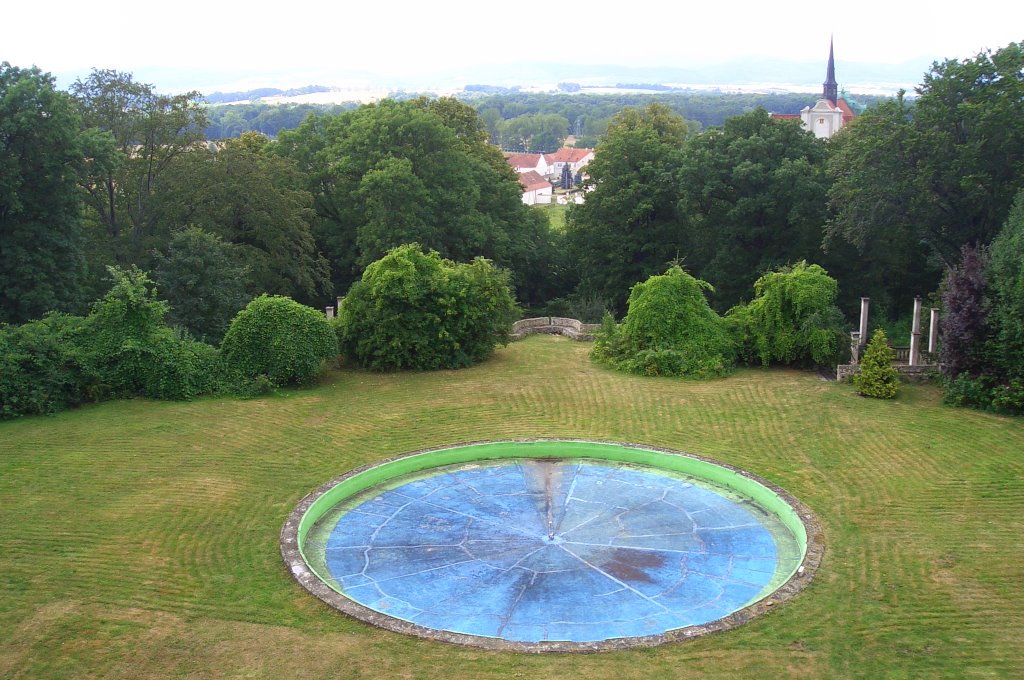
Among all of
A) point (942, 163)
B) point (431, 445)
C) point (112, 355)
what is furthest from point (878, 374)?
point (112, 355)

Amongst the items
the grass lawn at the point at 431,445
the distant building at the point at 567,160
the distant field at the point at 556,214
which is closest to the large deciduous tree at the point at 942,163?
A: the grass lawn at the point at 431,445

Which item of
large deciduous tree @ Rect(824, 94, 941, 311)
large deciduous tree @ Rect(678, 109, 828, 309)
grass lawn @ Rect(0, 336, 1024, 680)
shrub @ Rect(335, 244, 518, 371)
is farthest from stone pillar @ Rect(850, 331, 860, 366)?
shrub @ Rect(335, 244, 518, 371)

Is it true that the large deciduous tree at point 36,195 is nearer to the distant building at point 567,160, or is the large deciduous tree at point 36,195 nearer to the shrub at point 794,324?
the shrub at point 794,324

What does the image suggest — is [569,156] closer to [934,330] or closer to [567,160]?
[567,160]

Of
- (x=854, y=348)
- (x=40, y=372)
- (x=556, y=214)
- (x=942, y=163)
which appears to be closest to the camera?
(x=40, y=372)

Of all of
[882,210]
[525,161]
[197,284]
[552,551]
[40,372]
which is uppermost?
[525,161]

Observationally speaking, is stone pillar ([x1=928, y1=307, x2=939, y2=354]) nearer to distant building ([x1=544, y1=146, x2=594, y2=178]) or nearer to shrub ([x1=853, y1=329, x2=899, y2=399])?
shrub ([x1=853, y1=329, x2=899, y2=399])
